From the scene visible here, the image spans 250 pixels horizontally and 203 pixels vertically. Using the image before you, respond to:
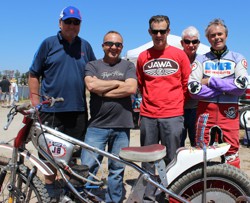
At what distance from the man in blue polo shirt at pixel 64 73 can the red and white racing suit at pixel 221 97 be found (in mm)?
1176

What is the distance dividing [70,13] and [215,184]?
217 cm

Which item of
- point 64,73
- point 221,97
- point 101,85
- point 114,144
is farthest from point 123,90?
point 221,97

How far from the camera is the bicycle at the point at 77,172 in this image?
2811 millimetres

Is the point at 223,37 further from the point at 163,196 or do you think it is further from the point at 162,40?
the point at 163,196

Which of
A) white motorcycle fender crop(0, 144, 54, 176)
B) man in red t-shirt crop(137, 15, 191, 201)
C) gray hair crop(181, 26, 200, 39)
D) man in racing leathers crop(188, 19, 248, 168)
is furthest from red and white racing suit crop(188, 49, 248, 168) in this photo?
white motorcycle fender crop(0, 144, 54, 176)

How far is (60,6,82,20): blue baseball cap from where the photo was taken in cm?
350

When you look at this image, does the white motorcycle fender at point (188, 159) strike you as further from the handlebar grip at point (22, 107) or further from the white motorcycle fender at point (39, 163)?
the handlebar grip at point (22, 107)

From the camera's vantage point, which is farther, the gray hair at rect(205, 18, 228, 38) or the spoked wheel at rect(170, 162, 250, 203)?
the gray hair at rect(205, 18, 228, 38)

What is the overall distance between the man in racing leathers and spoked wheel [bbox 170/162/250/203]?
0.39 m

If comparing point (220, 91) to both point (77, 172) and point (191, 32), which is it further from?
point (77, 172)

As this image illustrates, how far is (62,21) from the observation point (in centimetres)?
356

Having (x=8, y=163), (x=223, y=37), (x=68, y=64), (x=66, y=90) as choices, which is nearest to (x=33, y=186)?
(x=8, y=163)

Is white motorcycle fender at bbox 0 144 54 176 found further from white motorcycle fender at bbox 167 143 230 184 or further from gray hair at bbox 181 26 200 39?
gray hair at bbox 181 26 200 39

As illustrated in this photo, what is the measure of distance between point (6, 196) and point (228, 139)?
2078 millimetres
